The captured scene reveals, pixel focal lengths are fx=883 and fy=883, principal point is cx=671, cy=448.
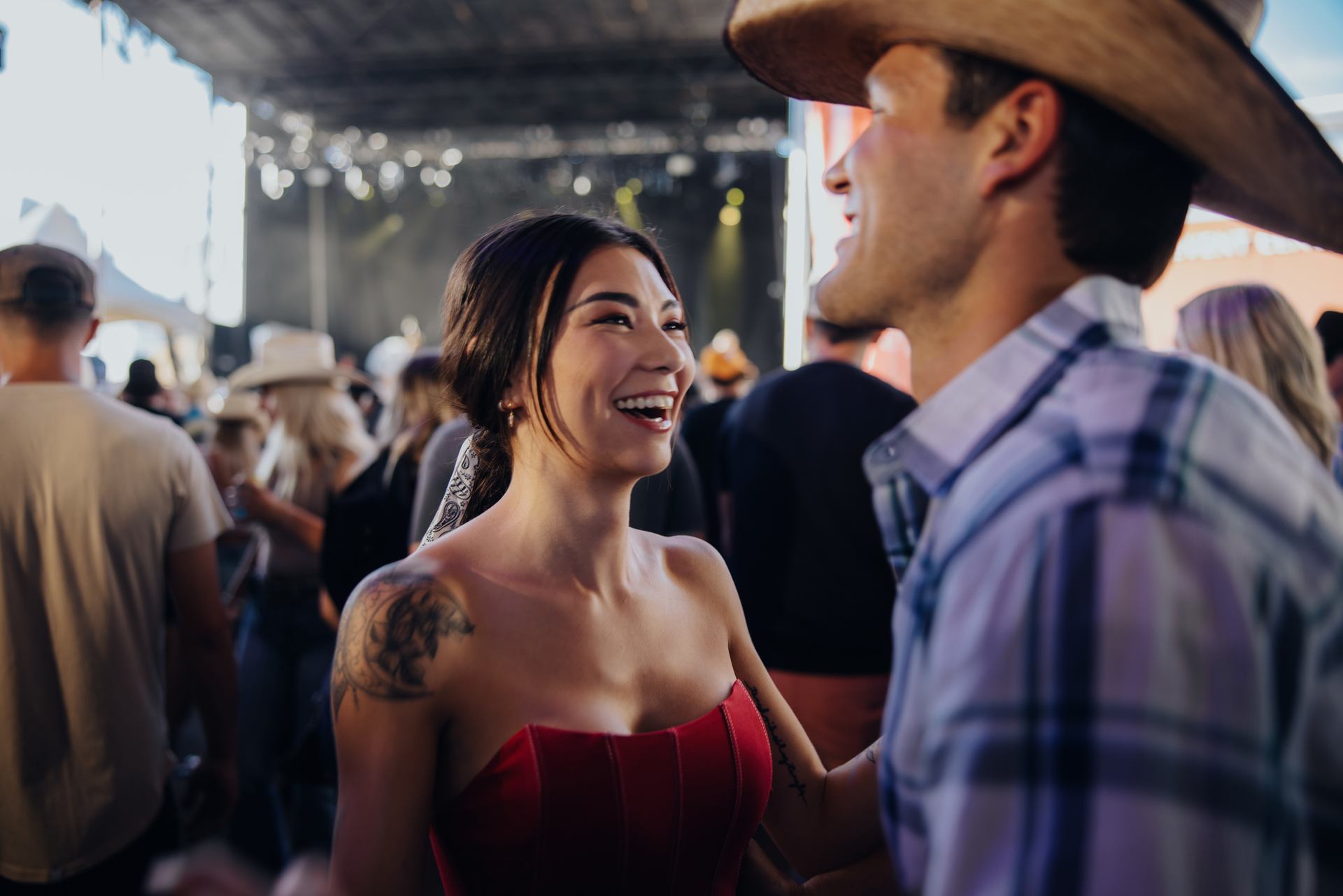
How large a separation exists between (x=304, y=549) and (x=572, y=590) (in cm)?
231

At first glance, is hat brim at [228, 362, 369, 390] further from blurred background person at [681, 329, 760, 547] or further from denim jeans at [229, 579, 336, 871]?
blurred background person at [681, 329, 760, 547]

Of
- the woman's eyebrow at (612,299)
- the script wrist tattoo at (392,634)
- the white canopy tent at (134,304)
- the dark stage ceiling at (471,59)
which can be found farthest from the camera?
the dark stage ceiling at (471,59)

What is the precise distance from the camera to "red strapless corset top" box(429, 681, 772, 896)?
1222 mm

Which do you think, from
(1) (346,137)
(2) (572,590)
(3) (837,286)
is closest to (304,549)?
(2) (572,590)

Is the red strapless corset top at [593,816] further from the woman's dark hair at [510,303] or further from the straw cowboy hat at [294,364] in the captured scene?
the straw cowboy hat at [294,364]

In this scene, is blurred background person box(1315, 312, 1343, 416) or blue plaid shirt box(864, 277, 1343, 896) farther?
blurred background person box(1315, 312, 1343, 416)

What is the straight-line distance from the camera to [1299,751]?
63cm

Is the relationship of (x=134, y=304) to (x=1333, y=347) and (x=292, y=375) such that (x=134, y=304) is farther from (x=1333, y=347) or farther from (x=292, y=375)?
(x=1333, y=347)

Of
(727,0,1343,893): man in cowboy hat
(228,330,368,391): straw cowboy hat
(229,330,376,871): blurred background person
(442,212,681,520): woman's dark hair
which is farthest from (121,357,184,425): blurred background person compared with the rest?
(727,0,1343,893): man in cowboy hat

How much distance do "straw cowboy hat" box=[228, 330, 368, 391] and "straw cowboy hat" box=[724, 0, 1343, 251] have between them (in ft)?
10.8

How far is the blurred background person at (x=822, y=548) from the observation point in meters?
2.72

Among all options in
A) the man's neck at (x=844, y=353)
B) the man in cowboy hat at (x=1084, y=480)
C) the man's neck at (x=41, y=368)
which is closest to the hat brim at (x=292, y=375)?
the man's neck at (x=41, y=368)

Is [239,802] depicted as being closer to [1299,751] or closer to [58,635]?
[58,635]

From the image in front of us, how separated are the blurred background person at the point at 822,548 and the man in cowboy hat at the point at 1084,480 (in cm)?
173
